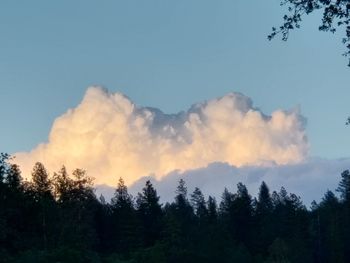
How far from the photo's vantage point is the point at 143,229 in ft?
355

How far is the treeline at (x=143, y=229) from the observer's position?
7181cm

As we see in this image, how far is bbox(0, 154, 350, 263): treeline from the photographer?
71.8m

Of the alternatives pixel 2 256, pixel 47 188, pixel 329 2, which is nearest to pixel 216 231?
pixel 47 188

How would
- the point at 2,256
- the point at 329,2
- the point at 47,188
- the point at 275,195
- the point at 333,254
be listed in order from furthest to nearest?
the point at 275,195 → the point at 333,254 → the point at 47,188 → the point at 2,256 → the point at 329,2

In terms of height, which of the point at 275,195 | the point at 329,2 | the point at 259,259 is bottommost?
the point at 329,2

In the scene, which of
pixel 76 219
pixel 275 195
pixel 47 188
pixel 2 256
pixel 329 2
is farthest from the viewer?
pixel 275 195

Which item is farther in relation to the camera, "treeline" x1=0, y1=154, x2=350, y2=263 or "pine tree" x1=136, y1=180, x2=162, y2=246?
"pine tree" x1=136, y1=180, x2=162, y2=246

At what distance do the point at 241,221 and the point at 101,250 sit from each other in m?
33.2

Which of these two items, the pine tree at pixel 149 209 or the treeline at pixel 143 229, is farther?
the pine tree at pixel 149 209

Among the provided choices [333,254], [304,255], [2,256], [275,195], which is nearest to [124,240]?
[304,255]

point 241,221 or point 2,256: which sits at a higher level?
point 241,221

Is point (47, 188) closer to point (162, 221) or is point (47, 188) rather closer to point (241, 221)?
point (162, 221)

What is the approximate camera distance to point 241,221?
130000mm

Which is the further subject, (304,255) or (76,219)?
(304,255)
